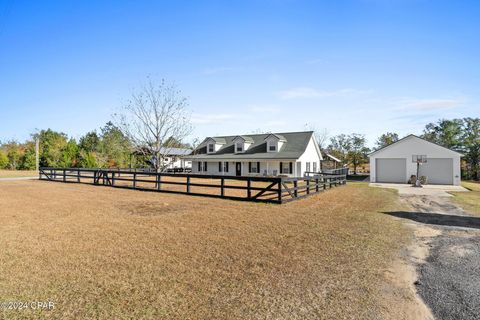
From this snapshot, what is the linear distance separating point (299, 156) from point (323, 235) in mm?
20532

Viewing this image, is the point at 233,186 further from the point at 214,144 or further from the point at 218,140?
the point at 218,140

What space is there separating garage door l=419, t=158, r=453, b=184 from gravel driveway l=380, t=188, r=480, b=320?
18186mm

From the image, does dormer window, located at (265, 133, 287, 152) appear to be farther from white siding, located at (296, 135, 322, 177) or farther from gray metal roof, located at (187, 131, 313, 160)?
white siding, located at (296, 135, 322, 177)

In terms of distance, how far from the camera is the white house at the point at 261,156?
2786cm

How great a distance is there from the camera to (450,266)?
15.5 ft

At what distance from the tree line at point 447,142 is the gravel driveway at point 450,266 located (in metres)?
32.3

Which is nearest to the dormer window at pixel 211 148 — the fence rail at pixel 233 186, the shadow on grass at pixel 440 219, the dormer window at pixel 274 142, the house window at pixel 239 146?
the house window at pixel 239 146

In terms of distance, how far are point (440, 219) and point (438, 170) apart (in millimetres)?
19088

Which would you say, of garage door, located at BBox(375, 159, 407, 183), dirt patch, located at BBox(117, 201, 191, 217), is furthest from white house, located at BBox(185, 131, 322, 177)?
dirt patch, located at BBox(117, 201, 191, 217)

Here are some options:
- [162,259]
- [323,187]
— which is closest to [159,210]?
[162,259]

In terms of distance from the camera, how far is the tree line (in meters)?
38.9

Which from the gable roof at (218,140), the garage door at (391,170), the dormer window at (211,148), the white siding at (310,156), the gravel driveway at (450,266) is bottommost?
the gravel driveway at (450,266)

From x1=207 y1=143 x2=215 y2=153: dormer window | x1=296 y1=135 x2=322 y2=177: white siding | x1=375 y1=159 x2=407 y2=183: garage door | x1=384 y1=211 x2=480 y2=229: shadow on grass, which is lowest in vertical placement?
x1=384 y1=211 x2=480 y2=229: shadow on grass

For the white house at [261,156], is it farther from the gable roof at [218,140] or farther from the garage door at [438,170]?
the garage door at [438,170]
